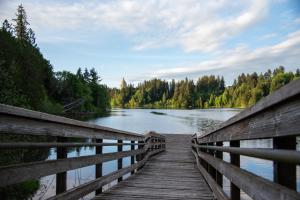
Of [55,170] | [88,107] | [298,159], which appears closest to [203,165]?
[55,170]

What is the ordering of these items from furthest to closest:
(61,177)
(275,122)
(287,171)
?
(61,177)
(275,122)
(287,171)

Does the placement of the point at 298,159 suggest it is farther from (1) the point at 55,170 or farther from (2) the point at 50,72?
(2) the point at 50,72

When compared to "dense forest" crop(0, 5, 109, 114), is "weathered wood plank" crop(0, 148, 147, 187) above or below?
below

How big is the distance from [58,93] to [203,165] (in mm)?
78296

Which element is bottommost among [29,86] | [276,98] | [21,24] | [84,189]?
[84,189]

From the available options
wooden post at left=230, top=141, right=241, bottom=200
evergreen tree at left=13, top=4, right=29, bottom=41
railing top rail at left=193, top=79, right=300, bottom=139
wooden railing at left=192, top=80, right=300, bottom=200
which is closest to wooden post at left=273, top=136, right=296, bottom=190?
wooden railing at left=192, top=80, right=300, bottom=200

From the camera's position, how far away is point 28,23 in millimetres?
79938

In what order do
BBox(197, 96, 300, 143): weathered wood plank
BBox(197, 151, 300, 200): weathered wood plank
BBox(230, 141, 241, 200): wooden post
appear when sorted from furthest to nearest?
BBox(230, 141, 241, 200): wooden post, BBox(197, 96, 300, 143): weathered wood plank, BBox(197, 151, 300, 200): weathered wood plank

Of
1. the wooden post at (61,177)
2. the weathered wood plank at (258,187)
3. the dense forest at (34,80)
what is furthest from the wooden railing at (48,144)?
the dense forest at (34,80)

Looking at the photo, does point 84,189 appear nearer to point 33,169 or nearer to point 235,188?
point 33,169

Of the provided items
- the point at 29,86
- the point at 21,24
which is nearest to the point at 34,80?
the point at 29,86

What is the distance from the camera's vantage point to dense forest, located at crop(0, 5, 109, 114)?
19103 mm

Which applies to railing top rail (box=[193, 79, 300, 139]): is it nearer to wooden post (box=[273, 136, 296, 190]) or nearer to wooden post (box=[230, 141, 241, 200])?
wooden post (box=[273, 136, 296, 190])

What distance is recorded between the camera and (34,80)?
4441cm
